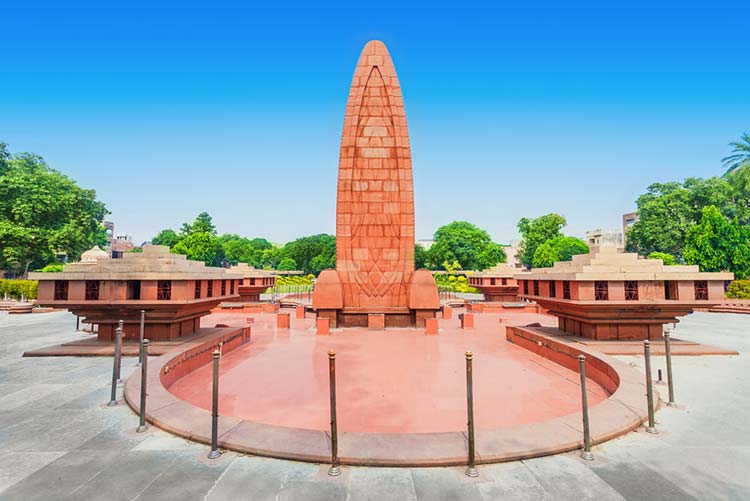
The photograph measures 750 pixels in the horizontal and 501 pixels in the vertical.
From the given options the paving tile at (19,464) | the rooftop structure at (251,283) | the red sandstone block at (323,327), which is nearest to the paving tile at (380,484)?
the paving tile at (19,464)

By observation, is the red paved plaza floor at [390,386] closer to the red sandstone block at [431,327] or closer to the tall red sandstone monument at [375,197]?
the red sandstone block at [431,327]

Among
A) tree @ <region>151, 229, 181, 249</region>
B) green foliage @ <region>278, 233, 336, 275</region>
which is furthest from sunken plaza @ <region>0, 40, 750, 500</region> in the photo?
tree @ <region>151, 229, 181, 249</region>

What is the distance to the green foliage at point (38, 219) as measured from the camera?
3591 cm

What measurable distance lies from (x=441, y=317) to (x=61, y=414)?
1780 centimetres

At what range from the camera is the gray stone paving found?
3758 mm

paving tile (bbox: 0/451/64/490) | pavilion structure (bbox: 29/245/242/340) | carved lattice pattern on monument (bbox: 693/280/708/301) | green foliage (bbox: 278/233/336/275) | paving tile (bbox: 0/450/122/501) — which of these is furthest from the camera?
green foliage (bbox: 278/233/336/275)

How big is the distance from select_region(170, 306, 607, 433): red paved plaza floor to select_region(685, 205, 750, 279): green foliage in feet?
105

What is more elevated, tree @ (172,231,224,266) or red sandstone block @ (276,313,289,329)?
tree @ (172,231,224,266)

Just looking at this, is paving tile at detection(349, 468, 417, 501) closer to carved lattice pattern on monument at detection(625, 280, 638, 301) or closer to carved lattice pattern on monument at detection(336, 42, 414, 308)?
carved lattice pattern on monument at detection(625, 280, 638, 301)

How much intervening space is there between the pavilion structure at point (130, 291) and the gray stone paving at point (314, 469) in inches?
171

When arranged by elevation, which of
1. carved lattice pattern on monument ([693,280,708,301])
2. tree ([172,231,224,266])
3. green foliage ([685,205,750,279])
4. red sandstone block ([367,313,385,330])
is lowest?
red sandstone block ([367,313,385,330])

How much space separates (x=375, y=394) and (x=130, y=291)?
25.2ft

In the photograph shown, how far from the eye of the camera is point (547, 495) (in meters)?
3.72

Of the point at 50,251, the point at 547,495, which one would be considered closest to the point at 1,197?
the point at 50,251
